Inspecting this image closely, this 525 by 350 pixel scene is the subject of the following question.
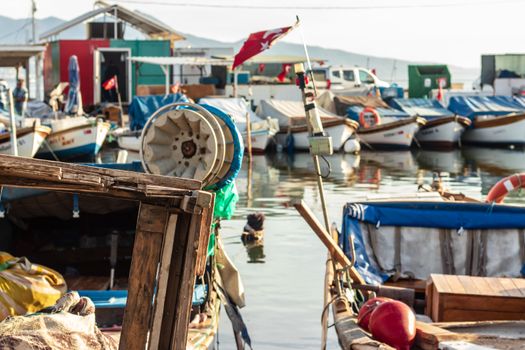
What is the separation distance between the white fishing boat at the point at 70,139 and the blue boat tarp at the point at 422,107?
17.2m

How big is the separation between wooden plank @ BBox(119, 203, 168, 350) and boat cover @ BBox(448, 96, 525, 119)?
39.4 m

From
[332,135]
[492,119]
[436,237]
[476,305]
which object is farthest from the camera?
[492,119]

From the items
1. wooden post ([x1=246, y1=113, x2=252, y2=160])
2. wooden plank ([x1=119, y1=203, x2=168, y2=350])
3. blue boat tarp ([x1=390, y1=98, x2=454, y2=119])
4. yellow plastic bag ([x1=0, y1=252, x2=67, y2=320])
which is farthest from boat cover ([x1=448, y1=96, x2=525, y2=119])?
wooden plank ([x1=119, y1=203, x2=168, y2=350])

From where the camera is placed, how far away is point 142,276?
5812 mm

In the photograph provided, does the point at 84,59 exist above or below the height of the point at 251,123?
above

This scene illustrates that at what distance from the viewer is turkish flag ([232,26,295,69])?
11797mm

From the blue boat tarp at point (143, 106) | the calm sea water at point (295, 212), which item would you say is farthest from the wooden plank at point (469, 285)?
the blue boat tarp at point (143, 106)

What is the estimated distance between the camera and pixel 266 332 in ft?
38.9

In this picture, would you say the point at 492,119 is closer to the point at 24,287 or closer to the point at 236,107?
the point at 236,107

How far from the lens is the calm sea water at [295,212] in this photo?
484 inches

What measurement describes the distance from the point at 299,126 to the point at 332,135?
213 cm

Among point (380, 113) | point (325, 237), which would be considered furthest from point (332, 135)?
point (325, 237)

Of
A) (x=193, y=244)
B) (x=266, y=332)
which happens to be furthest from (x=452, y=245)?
(x=193, y=244)

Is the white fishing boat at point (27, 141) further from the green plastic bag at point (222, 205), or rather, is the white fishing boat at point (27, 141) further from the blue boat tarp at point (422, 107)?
the green plastic bag at point (222, 205)
